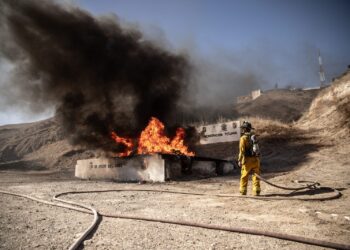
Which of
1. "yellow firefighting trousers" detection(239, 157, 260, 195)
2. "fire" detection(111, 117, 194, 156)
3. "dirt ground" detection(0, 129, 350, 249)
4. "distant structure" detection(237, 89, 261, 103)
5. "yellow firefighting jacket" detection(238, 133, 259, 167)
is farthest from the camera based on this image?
"distant structure" detection(237, 89, 261, 103)

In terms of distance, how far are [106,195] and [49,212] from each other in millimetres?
3181

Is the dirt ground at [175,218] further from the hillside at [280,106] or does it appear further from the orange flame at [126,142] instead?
the hillside at [280,106]

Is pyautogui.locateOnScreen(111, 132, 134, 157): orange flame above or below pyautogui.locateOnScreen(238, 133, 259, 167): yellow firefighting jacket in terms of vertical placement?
above

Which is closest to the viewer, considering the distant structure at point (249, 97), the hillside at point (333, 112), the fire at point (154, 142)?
the fire at point (154, 142)

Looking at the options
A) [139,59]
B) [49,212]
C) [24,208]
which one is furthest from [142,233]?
[139,59]

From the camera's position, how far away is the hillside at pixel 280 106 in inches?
1612

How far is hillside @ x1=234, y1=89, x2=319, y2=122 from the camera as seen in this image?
1612 inches

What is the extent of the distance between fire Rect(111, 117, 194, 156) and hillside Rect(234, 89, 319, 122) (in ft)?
77.1

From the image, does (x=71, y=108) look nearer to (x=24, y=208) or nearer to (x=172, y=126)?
(x=172, y=126)

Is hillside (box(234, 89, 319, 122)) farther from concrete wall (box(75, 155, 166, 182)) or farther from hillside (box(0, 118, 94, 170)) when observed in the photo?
concrete wall (box(75, 155, 166, 182))

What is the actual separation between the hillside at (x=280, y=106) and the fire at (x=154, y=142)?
77.1ft

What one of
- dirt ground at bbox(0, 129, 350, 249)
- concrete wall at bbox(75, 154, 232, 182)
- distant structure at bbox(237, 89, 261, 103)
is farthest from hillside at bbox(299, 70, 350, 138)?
distant structure at bbox(237, 89, 261, 103)

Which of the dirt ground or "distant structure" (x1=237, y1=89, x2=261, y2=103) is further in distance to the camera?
"distant structure" (x1=237, y1=89, x2=261, y2=103)

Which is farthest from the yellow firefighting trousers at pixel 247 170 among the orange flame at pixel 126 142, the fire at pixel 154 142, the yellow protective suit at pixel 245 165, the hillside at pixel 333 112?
the hillside at pixel 333 112
